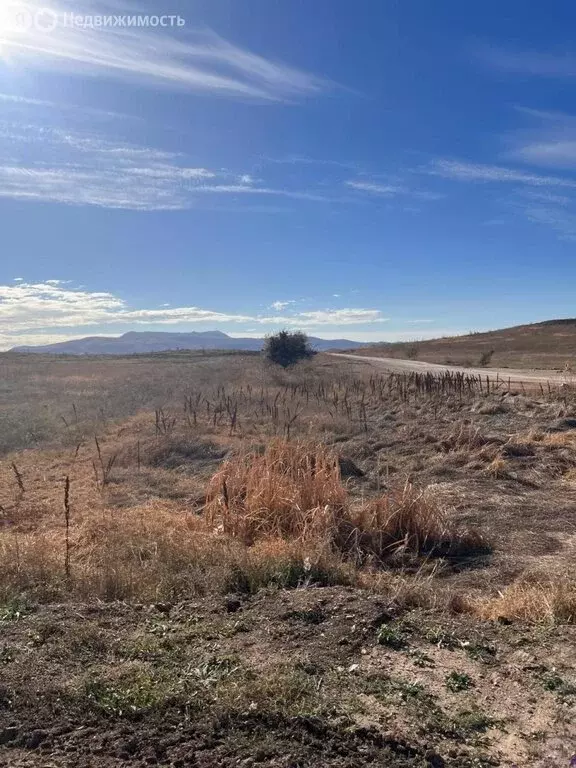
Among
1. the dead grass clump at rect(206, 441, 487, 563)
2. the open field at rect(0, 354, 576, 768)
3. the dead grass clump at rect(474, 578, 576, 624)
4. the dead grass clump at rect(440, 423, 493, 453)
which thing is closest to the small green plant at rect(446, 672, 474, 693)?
the open field at rect(0, 354, 576, 768)

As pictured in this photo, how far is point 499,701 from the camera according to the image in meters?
3.40

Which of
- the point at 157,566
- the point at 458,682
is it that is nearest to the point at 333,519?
the point at 157,566

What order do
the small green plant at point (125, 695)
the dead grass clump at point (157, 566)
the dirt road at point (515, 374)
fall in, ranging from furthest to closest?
1. the dirt road at point (515, 374)
2. the dead grass clump at point (157, 566)
3. the small green plant at point (125, 695)

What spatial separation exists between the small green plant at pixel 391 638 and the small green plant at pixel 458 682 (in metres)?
0.42

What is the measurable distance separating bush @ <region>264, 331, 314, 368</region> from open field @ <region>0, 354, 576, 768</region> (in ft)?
105

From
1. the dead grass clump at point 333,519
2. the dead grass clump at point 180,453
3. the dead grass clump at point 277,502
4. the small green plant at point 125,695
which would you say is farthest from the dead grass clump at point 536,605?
the dead grass clump at point 180,453

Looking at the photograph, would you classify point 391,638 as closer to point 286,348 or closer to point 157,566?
point 157,566

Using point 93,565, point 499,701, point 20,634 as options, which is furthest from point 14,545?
point 499,701

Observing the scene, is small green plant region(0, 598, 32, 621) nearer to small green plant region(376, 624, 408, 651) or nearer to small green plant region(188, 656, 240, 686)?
small green plant region(188, 656, 240, 686)

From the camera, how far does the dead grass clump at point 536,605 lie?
4543 mm

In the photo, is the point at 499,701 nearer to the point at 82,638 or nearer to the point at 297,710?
the point at 297,710

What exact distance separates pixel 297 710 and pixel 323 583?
217 centimetres

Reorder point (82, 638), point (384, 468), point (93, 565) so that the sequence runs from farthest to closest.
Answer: point (384, 468) < point (93, 565) < point (82, 638)

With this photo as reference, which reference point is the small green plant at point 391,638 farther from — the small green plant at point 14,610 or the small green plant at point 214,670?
the small green plant at point 14,610
